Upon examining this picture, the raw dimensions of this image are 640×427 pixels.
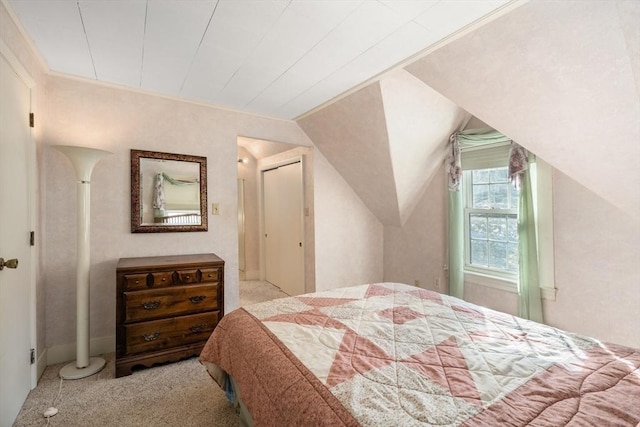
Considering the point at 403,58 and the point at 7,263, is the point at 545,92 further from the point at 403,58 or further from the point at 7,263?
the point at 7,263

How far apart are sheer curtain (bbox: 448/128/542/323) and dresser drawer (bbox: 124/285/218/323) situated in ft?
8.02

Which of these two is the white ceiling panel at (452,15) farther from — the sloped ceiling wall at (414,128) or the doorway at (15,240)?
the doorway at (15,240)

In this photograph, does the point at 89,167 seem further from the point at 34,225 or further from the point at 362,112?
the point at 362,112

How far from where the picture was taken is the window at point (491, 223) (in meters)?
2.91

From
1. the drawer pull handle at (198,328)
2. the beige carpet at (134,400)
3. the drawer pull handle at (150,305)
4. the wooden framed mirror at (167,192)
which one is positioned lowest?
the beige carpet at (134,400)

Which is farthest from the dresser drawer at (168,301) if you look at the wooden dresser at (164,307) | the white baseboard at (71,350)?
the white baseboard at (71,350)

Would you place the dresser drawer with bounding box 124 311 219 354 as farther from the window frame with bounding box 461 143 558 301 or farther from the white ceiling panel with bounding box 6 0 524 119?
the window frame with bounding box 461 143 558 301

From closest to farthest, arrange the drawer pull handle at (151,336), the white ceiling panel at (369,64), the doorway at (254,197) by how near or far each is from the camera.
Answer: the white ceiling panel at (369,64)
the drawer pull handle at (151,336)
the doorway at (254,197)

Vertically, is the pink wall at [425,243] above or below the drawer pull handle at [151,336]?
above

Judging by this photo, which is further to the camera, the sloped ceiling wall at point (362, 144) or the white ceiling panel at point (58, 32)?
the sloped ceiling wall at point (362, 144)

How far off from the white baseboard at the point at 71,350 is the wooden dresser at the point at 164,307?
537 mm

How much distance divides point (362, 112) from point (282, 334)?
2235 mm

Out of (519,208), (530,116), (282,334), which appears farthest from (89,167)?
(519,208)

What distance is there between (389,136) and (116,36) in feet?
7.43
